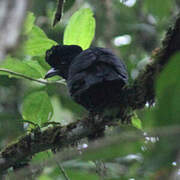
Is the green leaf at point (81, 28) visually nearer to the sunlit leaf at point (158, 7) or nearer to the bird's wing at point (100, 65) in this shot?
the bird's wing at point (100, 65)

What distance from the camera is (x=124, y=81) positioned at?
281 cm

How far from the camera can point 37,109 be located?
3.26m

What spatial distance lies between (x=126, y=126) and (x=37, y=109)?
1.01 metres

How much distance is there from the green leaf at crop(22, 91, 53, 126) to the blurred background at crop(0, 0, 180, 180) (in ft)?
0.51

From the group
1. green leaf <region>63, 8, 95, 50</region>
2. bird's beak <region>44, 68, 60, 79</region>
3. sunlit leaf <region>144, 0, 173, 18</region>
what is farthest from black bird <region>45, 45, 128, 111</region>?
sunlit leaf <region>144, 0, 173, 18</region>

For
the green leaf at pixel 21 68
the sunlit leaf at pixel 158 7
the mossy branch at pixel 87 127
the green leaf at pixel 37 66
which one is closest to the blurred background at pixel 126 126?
the sunlit leaf at pixel 158 7

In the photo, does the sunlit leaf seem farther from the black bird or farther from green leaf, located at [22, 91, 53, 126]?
green leaf, located at [22, 91, 53, 126]

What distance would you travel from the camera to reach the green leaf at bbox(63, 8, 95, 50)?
11.3 feet

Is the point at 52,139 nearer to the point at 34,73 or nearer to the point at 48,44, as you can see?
the point at 34,73

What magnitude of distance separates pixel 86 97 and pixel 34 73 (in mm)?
597

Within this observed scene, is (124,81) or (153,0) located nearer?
(153,0)

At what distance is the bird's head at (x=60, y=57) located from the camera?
3586 mm

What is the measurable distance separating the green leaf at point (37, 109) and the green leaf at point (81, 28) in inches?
27.0

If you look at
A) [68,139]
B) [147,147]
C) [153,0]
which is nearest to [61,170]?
[68,139]
